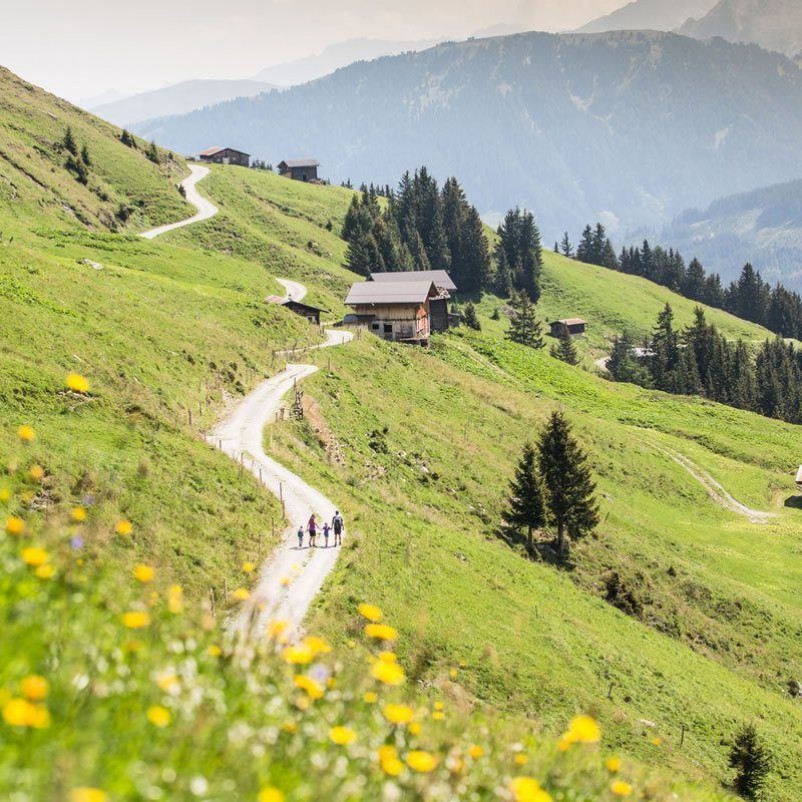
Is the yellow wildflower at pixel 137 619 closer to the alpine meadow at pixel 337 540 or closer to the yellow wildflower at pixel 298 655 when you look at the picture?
the alpine meadow at pixel 337 540

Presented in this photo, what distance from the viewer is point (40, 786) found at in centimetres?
363

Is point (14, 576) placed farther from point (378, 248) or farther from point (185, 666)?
point (378, 248)

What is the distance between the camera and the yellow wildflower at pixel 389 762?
507 centimetres

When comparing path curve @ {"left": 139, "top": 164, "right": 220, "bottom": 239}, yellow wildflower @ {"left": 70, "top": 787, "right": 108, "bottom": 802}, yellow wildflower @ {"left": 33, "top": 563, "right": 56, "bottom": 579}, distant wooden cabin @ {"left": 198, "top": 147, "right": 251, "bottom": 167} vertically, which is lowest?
yellow wildflower @ {"left": 33, "top": 563, "right": 56, "bottom": 579}

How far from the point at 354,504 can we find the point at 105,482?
12.3 metres

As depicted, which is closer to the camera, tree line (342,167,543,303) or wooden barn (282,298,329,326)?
wooden barn (282,298,329,326)

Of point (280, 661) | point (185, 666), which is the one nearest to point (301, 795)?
point (185, 666)

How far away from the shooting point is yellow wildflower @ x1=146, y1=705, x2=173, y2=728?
4.27 meters

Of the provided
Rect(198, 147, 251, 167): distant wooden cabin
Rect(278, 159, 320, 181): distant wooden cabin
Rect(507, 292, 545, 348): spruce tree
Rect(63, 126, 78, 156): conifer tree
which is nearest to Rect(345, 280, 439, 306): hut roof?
Rect(507, 292, 545, 348): spruce tree

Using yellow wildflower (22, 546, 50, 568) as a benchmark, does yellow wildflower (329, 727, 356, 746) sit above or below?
below

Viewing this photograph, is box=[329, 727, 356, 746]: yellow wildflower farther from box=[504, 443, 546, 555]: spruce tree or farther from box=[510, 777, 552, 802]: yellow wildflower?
box=[504, 443, 546, 555]: spruce tree

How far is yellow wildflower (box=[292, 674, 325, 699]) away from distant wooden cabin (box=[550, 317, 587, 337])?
13697 centimetres

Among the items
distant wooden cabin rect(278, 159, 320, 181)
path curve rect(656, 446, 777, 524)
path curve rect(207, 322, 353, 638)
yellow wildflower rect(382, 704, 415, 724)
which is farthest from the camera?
distant wooden cabin rect(278, 159, 320, 181)

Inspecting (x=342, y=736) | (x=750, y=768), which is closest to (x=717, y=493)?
(x=750, y=768)
